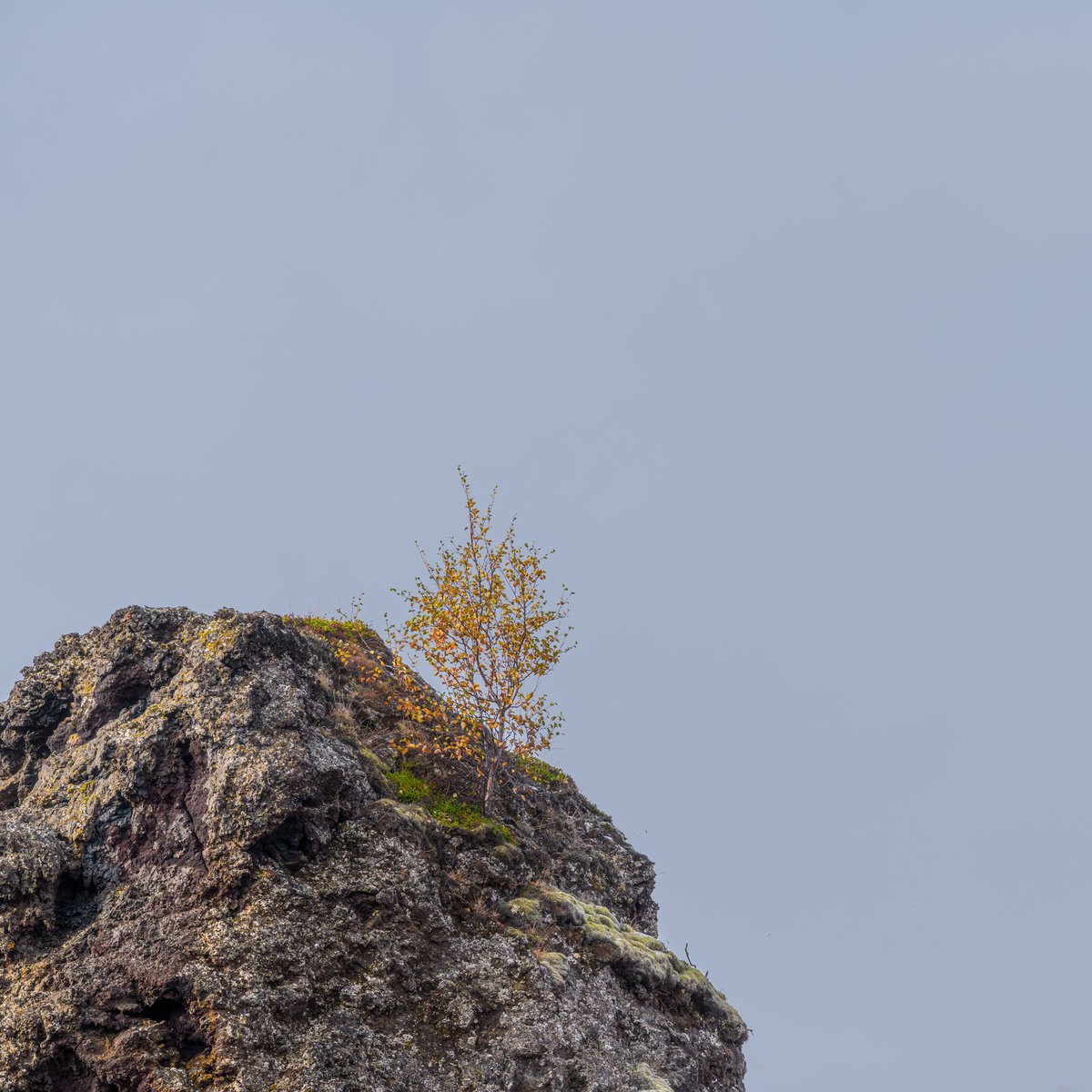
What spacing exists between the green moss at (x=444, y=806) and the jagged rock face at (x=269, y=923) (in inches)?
7.9


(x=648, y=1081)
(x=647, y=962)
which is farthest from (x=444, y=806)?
(x=648, y=1081)

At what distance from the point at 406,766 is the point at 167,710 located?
252 inches

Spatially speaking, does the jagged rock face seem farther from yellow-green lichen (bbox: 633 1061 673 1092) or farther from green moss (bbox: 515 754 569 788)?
green moss (bbox: 515 754 569 788)

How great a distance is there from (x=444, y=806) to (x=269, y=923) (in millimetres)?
6602

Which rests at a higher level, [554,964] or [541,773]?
[541,773]

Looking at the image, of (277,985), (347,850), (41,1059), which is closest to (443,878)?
(347,850)

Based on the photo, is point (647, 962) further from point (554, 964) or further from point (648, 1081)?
point (648, 1081)

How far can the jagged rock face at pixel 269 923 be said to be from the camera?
17422 millimetres

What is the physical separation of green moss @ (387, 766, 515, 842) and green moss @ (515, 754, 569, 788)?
4.27 m

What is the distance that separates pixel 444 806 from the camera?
24609mm

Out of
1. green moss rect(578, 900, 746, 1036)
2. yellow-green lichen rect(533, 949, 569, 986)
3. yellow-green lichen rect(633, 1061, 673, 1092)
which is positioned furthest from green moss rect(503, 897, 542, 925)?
yellow-green lichen rect(633, 1061, 673, 1092)

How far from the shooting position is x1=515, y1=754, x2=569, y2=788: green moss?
1176 inches

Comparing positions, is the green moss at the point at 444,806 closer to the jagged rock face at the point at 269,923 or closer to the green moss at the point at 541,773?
the jagged rock face at the point at 269,923

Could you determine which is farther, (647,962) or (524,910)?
(647,962)
